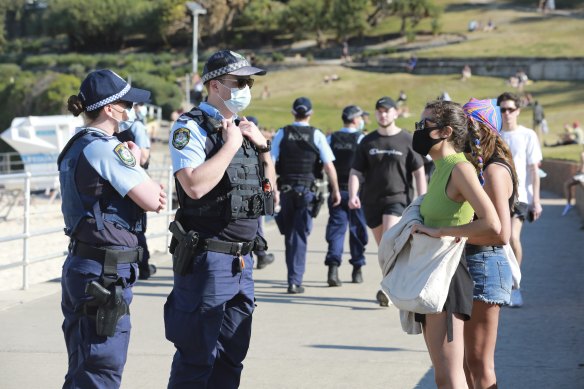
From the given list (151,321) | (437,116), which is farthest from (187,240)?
(151,321)

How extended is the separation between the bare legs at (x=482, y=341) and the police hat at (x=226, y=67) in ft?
5.52

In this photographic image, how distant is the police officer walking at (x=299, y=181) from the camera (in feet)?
37.4

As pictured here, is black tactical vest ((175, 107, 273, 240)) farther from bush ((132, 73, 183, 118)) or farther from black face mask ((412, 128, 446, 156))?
bush ((132, 73, 183, 118))

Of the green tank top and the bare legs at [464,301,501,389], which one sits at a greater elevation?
the green tank top

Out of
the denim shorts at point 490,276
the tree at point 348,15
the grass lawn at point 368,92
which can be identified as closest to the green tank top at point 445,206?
the denim shorts at point 490,276

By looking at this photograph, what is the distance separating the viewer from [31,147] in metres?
36.8

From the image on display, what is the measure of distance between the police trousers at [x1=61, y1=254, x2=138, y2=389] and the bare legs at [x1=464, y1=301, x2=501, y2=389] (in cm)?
179

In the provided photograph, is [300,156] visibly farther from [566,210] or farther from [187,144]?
[566,210]

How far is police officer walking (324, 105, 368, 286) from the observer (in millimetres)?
11922

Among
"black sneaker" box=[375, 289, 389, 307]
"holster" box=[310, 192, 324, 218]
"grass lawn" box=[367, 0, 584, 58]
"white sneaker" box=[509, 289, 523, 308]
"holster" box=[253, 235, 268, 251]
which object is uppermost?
"grass lawn" box=[367, 0, 584, 58]

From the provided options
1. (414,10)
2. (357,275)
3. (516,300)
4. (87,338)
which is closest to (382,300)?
(516,300)

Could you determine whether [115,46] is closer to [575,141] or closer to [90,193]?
[575,141]

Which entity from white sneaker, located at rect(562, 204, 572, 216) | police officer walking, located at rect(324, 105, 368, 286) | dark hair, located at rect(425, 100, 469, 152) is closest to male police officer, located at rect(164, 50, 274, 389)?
dark hair, located at rect(425, 100, 469, 152)

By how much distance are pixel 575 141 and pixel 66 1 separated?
6990 centimetres
